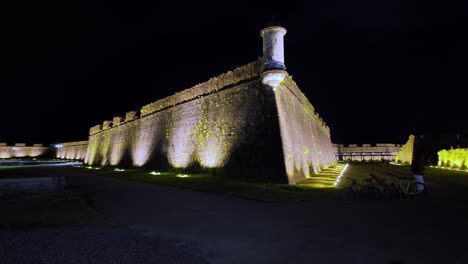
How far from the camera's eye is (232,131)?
1764 centimetres

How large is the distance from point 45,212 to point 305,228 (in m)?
7.09

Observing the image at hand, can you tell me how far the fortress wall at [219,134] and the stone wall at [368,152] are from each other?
5022 cm

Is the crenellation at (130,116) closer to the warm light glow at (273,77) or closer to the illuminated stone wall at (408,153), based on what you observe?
the warm light glow at (273,77)

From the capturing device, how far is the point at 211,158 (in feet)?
62.0

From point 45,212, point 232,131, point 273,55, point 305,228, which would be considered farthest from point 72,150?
point 305,228

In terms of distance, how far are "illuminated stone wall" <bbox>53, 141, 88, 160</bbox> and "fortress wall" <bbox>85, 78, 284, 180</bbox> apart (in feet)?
113

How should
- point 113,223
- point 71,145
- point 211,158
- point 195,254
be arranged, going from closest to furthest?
1. point 195,254
2. point 113,223
3. point 211,158
4. point 71,145

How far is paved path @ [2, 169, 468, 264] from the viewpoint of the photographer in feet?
14.6

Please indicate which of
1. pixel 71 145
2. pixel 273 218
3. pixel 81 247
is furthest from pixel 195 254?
pixel 71 145

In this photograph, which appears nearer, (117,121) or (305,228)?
(305,228)

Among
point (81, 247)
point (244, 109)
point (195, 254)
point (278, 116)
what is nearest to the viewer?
point (195, 254)

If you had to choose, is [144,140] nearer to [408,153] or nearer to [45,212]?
[45,212]

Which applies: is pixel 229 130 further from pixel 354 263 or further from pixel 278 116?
pixel 354 263

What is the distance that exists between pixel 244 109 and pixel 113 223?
1166 cm
